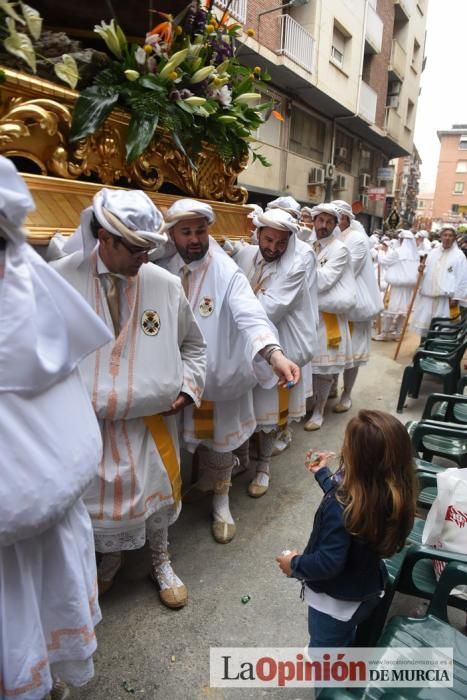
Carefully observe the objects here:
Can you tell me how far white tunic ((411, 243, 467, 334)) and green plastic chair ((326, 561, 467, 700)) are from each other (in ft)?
19.1

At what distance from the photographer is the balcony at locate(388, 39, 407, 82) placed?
63.2ft

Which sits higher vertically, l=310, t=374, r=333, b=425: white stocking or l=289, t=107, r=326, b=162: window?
l=289, t=107, r=326, b=162: window

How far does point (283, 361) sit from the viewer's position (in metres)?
2.00

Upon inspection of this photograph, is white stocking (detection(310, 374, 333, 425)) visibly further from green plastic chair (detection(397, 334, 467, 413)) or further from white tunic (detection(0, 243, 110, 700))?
white tunic (detection(0, 243, 110, 700))

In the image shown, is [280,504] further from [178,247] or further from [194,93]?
[194,93]

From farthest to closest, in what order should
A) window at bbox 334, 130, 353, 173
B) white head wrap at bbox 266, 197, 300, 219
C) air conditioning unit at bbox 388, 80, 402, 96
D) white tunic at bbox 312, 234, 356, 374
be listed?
air conditioning unit at bbox 388, 80, 402, 96 → window at bbox 334, 130, 353, 173 → white tunic at bbox 312, 234, 356, 374 → white head wrap at bbox 266, 197, 300, 219

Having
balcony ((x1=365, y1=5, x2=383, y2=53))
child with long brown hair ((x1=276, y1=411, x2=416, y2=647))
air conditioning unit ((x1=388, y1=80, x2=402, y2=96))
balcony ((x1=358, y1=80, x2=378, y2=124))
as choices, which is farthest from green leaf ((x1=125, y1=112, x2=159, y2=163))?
air conditioning unit ((x1=388, y1=80, x2=402, y2=96))

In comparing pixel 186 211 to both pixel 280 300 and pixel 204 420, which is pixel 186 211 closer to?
pixel 280 300

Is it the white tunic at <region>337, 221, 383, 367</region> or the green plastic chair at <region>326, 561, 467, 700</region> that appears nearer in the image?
the green plastic chair at <region>326, 561, 467, 700</region>

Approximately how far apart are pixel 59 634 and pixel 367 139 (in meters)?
21.2

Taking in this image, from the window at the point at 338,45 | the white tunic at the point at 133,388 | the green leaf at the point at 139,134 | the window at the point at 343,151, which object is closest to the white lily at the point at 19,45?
the green leaf at the point at 139,134

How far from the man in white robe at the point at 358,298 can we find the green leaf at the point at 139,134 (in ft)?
9.65

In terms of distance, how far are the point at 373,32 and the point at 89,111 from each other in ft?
60.3

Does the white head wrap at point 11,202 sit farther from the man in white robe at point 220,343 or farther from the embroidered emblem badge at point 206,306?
the embroidered emblem badge at point 206,306
